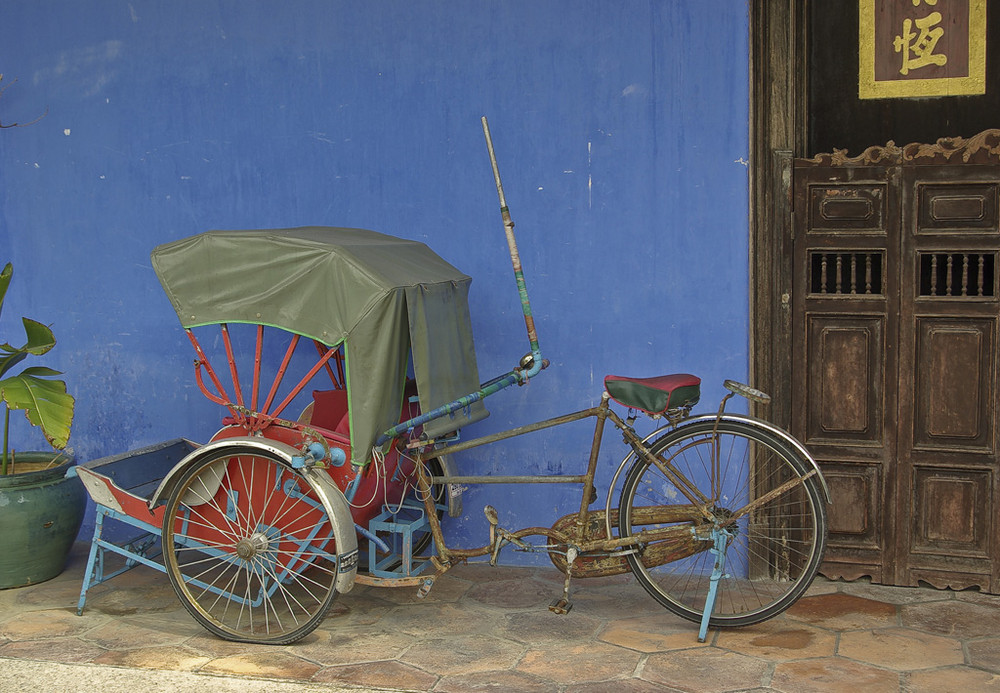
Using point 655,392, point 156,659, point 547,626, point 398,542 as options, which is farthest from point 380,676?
point 655,392

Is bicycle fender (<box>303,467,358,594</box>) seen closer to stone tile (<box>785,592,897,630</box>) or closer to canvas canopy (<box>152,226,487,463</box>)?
canvas canopy (<box>152,226,487,463</box>)

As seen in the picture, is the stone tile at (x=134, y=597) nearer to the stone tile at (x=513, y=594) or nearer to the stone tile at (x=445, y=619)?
the stone tile at (x=445, y=619)

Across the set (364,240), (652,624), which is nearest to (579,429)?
(652,624)

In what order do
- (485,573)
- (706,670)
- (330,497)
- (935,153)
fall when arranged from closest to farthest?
(706,670) < (330,497) < (935,153) < (485,573)

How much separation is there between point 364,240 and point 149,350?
1.99 m

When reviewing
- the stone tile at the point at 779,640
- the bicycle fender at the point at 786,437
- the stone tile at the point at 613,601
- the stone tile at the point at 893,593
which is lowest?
the stone tile at the point at 893,593

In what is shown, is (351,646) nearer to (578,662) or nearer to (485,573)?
(578,662)

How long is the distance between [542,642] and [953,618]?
199 centimetres

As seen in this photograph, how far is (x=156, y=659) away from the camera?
4.53 meters

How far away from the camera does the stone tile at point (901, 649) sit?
4.35 m

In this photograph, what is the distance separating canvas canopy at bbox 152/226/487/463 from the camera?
449 cm

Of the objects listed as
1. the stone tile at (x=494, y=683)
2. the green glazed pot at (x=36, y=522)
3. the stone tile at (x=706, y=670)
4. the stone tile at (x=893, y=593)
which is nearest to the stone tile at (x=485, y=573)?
the stone tile at (x=494, y=683)

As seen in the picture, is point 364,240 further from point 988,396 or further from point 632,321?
point 988,396

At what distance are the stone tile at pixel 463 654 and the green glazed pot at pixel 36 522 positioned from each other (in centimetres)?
229
